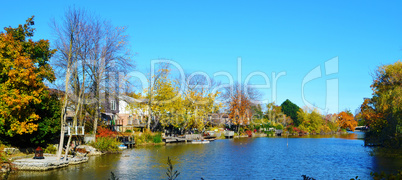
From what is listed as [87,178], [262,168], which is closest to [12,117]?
[87,178]

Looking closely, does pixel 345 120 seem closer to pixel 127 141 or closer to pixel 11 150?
pixel 127 141

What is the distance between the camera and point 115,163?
3497 centimetres

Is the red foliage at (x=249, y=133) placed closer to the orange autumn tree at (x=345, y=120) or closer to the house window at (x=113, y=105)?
the house window at (x=113, y=105)

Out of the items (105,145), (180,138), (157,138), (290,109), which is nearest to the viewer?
(105,145)

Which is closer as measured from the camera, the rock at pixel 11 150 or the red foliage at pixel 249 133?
the rock at pixel 11 150

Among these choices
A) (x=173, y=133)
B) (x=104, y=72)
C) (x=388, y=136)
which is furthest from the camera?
(x=173, y=133)

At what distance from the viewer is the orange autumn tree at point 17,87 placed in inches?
1152

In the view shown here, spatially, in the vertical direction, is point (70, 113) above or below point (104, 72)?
below

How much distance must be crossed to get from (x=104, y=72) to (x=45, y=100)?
11.8m

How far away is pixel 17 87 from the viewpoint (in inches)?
1193

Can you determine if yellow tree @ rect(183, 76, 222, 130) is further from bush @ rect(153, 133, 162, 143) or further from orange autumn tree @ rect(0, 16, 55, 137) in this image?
orange autumn tree @ rect(0, 16, 55, 137)

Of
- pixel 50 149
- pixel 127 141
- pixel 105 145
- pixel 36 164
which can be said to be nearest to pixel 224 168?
pixel 36 164

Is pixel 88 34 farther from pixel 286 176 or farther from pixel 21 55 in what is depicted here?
pixel 286 176

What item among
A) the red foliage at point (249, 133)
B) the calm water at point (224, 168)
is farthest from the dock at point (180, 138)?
the red foliage at point (249, 133)
